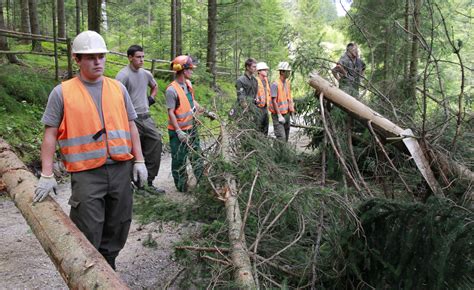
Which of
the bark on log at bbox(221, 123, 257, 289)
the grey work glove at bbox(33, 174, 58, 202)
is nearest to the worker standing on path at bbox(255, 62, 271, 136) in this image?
the bark on log at bbox(221, 123, 257, 289)

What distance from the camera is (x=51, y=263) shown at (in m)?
3.87

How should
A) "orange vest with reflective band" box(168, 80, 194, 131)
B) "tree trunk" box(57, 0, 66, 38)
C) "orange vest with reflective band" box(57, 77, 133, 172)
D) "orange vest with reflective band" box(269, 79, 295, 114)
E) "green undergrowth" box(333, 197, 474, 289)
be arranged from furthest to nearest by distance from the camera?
"tree trunk" box(57, 0, 66, 38) → "orange vest with reflective band" box(269, 79, 295, 114) → "orange vest with reflective band" box(168, 80, 194, 131) → "orange vest with reflective band" box(57, 77, 133, 172) → "green undergrowth" box(333, 197, 474, 289)

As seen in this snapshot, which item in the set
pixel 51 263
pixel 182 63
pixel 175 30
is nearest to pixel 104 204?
pixel 51 263

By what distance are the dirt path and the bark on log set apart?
0.71 meters

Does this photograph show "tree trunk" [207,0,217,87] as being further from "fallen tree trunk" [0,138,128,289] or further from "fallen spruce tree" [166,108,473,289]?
"fallen tree trunk" [0,138,128,289]

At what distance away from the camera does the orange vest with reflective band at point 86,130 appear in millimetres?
2977

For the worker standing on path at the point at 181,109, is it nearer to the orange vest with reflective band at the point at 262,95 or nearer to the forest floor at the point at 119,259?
the forest floor at the point at 119,259

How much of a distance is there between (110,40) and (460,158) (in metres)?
34.6

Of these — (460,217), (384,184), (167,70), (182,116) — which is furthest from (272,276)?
(167,70)

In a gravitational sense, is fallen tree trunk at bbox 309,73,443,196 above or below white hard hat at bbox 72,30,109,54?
below

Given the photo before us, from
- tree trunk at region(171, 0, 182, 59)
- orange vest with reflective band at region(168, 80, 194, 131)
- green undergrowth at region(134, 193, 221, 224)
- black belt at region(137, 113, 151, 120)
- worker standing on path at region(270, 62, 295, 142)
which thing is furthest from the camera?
tree trunk at region(171, 0, 182, 59)

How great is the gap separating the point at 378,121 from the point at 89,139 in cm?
302

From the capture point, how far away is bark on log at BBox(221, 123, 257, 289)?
262 centimetres

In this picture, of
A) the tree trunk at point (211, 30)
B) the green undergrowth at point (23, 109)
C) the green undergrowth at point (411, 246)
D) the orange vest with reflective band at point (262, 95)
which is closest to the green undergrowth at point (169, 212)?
the green undergrowth at point (411, 246)
